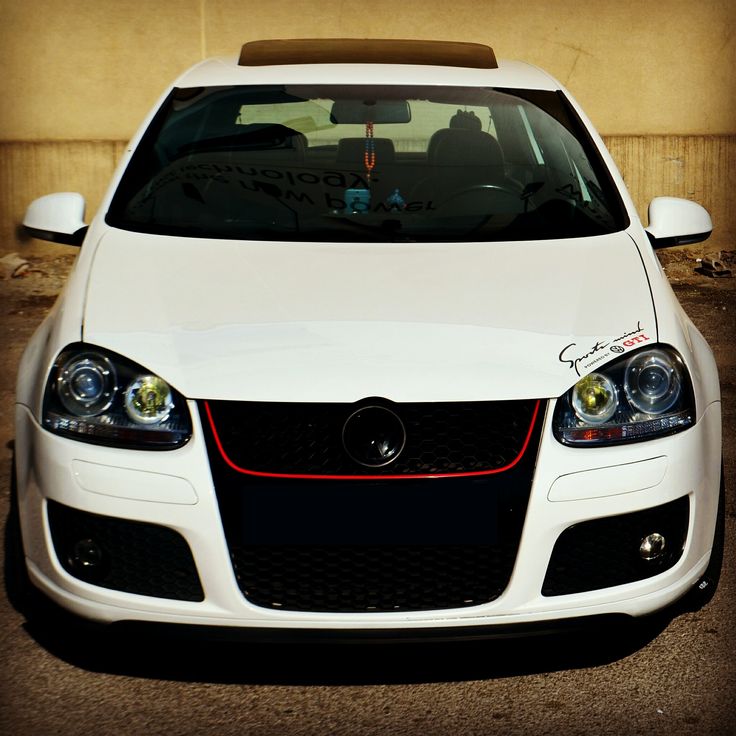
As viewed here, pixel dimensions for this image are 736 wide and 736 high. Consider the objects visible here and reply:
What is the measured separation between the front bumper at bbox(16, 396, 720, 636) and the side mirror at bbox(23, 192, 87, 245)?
1196 mm

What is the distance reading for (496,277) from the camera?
10.8ft

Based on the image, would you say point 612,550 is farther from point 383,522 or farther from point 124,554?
point 124,554

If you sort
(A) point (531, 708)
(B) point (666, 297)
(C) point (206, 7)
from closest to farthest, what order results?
(A) point (531, 708)
(B) point (666, 297)
(C) point (206, 7)

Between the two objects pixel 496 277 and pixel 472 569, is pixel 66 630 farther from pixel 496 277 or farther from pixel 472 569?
pixel 496 277

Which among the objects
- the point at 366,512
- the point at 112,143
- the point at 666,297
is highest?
the point at 666,297

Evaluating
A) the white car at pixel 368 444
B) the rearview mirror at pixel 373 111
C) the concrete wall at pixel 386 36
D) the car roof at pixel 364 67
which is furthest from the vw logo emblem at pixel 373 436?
the concrete wall at pixel 386 36

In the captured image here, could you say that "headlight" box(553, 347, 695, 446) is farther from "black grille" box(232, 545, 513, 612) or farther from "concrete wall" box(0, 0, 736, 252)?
"concrete wall" box(0, 0, 736, 252)

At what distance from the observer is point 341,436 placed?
9.06 ft

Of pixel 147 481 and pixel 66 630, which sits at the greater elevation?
pixel 147 481

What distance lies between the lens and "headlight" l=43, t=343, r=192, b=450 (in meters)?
2.82

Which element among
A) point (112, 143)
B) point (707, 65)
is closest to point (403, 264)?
point (112, 143)

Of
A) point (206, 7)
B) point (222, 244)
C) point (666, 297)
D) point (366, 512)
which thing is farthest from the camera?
point (206, 7)

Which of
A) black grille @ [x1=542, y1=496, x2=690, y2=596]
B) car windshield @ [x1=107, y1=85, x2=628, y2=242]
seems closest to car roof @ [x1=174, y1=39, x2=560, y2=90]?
car windshield @ [x1=107, y1=85, x2=628, y2=242]

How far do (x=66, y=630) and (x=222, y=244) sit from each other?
44.4 inches
